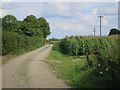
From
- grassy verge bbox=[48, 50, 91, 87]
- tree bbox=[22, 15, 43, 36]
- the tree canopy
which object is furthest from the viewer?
tree bbox=[22, 15, 43, 36]

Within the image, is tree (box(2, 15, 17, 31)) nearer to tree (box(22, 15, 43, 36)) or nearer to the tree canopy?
the tree canopy

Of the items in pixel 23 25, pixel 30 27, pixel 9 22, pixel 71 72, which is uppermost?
pixel 9 22

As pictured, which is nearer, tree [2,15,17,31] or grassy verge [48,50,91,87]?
grassy verge [48,50,91,87]

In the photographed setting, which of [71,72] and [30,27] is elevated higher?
[30,27]

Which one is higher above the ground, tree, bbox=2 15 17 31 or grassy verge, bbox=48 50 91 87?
tree, bbox=2 15 17 31

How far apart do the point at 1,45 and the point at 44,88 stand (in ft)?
49.9

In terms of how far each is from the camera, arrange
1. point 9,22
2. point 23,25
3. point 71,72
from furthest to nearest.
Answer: point 23,25 < point 9,22 < point 71,72

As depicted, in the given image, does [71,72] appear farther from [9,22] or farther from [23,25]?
[23,25]

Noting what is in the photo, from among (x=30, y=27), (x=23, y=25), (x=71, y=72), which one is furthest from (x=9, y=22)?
(x=71, y=72)

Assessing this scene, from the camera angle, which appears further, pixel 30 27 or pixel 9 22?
pixel 30 27

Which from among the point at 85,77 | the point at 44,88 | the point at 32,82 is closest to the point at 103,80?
the point at 85,77

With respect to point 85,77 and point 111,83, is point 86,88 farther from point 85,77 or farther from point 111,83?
point 85,77

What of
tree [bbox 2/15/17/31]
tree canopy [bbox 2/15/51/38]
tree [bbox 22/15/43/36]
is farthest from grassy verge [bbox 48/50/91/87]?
tree [bbox 22/15/43/36]

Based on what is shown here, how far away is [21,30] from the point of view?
70000 mm
